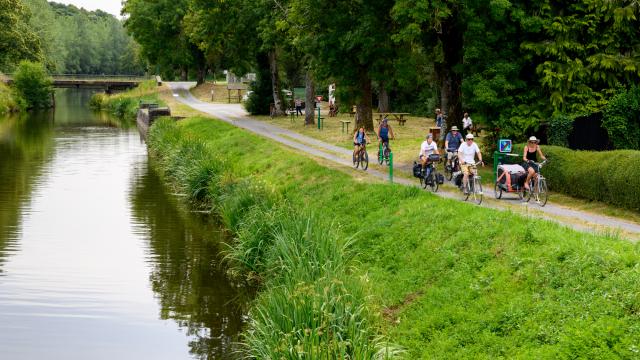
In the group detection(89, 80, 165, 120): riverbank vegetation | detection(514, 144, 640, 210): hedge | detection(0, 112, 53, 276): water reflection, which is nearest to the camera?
detection(514, 144, 640, 210): hedge

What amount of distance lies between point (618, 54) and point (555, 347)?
17.9 metres

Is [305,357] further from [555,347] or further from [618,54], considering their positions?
[618,54]

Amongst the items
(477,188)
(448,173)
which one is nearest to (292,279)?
(477,188)

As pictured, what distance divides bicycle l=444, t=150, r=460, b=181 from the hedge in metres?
2.59

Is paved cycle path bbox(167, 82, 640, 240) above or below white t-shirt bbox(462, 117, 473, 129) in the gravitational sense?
below

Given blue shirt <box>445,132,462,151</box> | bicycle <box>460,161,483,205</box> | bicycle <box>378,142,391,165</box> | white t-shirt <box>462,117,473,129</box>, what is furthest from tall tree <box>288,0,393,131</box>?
bicycle <box>460,161,483,205</box>

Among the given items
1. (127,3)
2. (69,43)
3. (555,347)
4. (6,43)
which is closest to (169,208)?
(555,347)

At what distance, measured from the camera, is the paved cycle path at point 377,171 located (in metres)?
19.7

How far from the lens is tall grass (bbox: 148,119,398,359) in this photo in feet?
42.4

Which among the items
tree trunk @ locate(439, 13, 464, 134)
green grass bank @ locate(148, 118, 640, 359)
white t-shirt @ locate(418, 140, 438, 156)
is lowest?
green grass bank @ locate(148, 118, 640, 359)

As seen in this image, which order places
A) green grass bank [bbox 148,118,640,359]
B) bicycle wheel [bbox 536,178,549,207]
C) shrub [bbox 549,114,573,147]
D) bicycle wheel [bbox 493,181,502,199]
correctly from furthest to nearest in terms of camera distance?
shrub [bbox 549,114,573,147] → bicycle wheel [bbox 493,181,502,199] → bicycle wheel [bbox 536,178,549,207] → green grass bank [bbox 148,118,640,359]

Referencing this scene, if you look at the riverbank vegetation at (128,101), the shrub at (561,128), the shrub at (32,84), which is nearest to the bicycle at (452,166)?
the shrub at (561,128)

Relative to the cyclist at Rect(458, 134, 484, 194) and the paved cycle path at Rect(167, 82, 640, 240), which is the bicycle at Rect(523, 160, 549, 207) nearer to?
the paved cycle path at Rect(167, 82, 640, 240)

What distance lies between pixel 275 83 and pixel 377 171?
29319 mm
